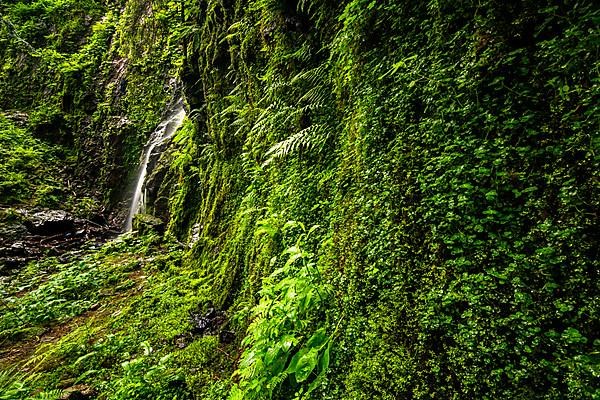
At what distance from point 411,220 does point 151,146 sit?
36.9 ft

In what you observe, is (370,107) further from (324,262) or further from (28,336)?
(28,336)

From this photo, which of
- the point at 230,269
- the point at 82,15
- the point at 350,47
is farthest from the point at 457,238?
the point at 82,15

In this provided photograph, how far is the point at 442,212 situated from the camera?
163 cm

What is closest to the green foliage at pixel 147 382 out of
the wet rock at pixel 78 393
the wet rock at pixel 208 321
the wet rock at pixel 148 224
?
the wet rock at pixel 78 393

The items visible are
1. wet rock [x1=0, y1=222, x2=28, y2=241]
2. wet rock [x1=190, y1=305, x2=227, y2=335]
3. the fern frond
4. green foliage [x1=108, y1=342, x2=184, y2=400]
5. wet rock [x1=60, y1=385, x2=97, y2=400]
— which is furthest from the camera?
wet rock [x1=0, y1=222, x2=28, y2=241]

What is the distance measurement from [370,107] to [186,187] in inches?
241

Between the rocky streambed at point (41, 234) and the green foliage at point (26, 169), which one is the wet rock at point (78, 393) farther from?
the green foliage at point (26, 169)

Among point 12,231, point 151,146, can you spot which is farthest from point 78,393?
point 151,146

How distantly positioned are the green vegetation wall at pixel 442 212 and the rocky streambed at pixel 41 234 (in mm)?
8816

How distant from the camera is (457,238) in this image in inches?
60.1

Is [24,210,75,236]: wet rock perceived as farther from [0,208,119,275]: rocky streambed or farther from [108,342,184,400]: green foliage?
[108,342,184,400]: green foliage

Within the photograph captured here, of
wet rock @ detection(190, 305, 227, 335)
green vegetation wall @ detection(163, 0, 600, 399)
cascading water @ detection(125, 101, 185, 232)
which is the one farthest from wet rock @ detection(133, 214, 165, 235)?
green vegetation wall @ detection(163, 0, 600, 399)

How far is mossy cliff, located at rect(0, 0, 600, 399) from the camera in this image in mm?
1241

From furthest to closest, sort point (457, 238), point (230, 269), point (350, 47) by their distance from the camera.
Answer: point (230, 269) → point (350, 47) → point (457, 238)
